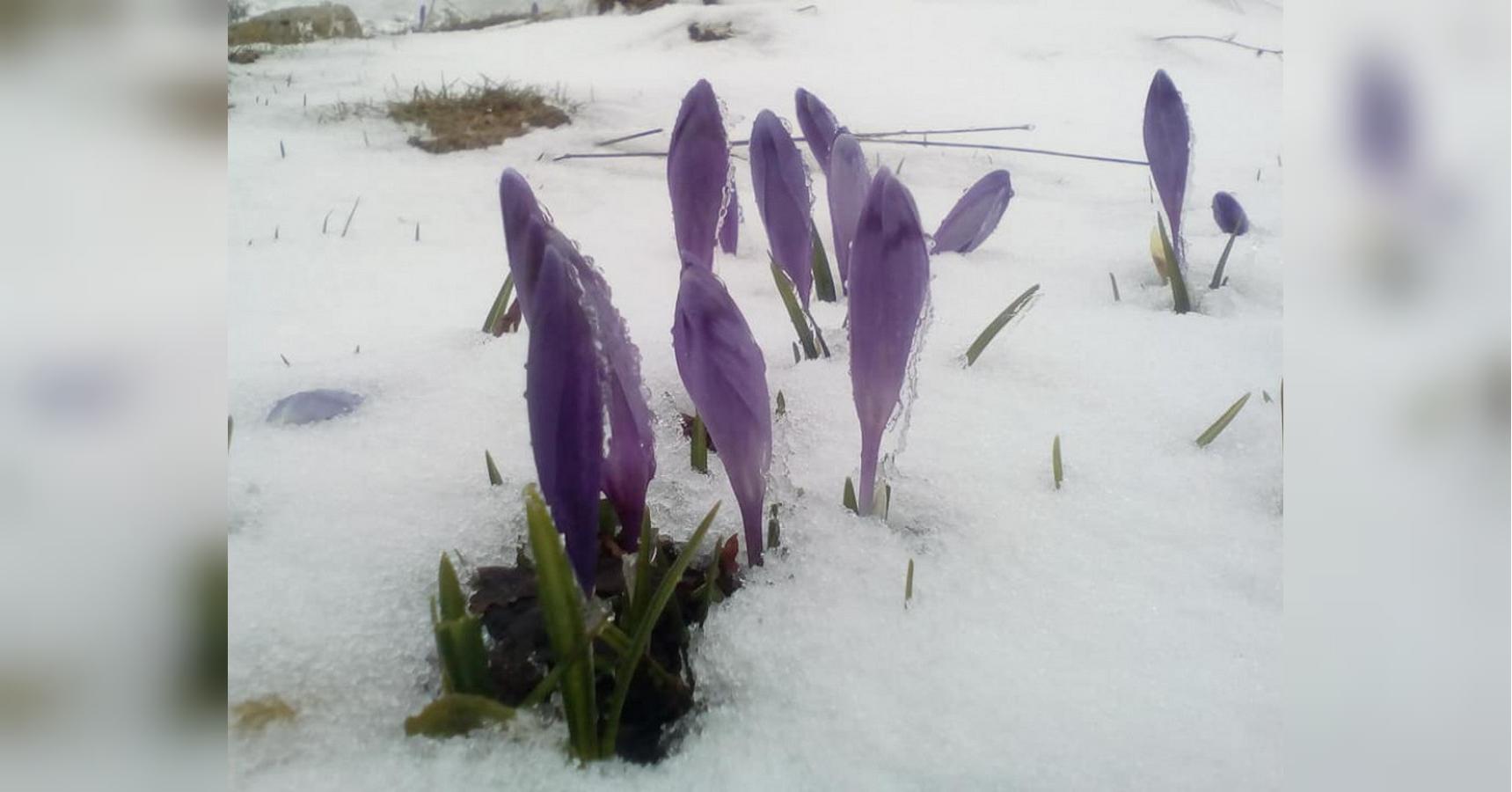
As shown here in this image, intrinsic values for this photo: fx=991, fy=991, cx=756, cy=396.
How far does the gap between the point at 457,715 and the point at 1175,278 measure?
516 mm

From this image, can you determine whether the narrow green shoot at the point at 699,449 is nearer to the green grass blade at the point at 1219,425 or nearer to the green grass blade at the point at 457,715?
the green grass blade at the point at 457,715

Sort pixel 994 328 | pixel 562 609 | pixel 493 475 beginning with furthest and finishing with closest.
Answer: pixel 994 328, pixel 493 475, pixel 562 609

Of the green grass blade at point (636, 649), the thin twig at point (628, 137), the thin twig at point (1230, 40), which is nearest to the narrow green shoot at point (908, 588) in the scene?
the green grass blade at point (636, 649)

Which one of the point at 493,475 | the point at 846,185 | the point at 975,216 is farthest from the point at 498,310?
the point at 975,216

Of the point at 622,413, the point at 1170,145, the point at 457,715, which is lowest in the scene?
the point at 457,715

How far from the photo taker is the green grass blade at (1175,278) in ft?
2.15

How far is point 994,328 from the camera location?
0.61 m

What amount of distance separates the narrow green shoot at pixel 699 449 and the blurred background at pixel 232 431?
0.74 ft

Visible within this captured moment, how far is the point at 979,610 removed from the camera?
483 millimetres

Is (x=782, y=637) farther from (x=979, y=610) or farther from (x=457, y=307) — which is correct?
(x=457, y=307)

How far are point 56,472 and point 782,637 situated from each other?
0.31m

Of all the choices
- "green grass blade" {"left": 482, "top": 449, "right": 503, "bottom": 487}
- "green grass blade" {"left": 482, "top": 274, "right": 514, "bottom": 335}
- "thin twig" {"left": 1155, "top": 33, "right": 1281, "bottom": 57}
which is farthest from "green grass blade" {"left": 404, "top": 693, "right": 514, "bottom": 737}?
"thin twig" {"left": 1155, "top": 33, "right": 1281, "bottom": 57}

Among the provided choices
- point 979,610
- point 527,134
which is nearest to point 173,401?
point 527,134

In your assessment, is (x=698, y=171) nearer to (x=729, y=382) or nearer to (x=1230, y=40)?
(x=729, y=382)
